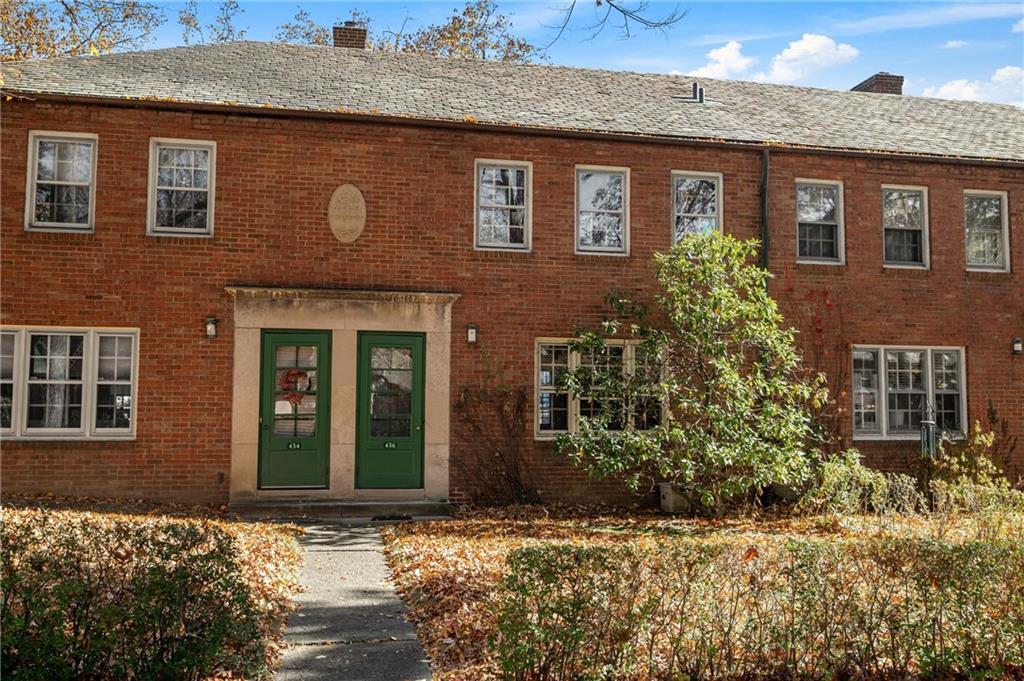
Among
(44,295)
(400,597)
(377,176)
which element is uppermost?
(377,176)

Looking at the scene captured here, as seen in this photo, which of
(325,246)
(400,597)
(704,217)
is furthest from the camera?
(704,217)

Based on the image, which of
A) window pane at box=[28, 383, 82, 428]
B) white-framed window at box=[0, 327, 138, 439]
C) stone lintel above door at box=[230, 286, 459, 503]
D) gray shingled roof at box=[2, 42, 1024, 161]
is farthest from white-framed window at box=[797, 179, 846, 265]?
window pane at box=[28, 383, 82, 428]

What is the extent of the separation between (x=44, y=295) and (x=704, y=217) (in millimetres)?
10682

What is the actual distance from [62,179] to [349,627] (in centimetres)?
967

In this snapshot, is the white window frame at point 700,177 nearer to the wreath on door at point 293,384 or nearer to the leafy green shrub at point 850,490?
the leafy green shrub at point 850,490

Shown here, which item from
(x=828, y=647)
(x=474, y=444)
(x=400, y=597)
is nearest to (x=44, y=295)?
(x=474, y=444)

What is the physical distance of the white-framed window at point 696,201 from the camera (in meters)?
14.9

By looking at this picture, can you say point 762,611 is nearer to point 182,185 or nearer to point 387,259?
point 387,259

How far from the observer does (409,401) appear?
1357cm

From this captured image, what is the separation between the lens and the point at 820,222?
607 inches

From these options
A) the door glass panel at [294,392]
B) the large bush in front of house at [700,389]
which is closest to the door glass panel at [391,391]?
the door glass panel at [294,392]

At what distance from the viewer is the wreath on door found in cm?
1317

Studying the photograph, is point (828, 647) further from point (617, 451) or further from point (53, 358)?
point (53, 358)

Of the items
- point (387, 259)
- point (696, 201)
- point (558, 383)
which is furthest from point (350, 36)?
point (558, 383)
